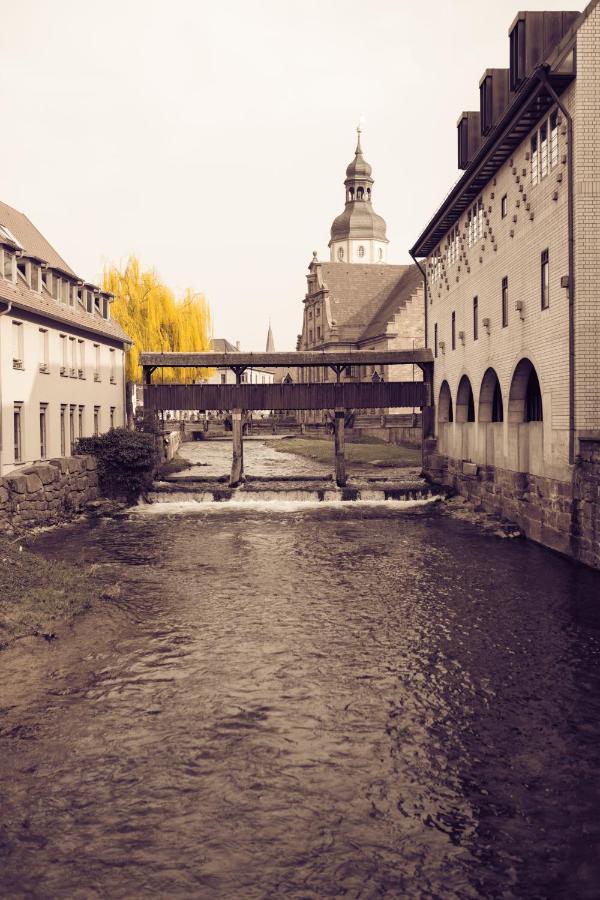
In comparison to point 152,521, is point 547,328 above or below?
above

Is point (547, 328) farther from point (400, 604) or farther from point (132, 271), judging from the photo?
point (132, 271)

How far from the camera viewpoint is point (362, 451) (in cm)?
4991

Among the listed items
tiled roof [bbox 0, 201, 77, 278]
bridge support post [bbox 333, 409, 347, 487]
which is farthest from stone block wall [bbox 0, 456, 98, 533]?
bridge support post [bbox 333, 409, 347, 487]

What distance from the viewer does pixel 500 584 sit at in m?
16.2

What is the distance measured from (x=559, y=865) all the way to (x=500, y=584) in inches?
391

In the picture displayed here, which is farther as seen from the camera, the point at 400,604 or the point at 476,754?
the point at 400,604

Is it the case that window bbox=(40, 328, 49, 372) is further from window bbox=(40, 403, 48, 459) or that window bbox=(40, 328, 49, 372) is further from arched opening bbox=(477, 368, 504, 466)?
arched opening bbox=(477, 368, 504, 466)

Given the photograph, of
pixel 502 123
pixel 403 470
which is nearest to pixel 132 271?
pixel 403 470

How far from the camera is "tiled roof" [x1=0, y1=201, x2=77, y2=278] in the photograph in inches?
1240

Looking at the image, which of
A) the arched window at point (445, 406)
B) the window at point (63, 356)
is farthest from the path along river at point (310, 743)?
Answer: the arched window at point (445, 406)

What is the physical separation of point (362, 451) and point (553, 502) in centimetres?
3106

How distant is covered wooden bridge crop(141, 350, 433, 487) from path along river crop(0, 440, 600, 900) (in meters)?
17.8

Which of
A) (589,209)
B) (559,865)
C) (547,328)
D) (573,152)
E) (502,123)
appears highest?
(502,123)

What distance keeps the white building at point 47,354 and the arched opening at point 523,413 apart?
587 inches
